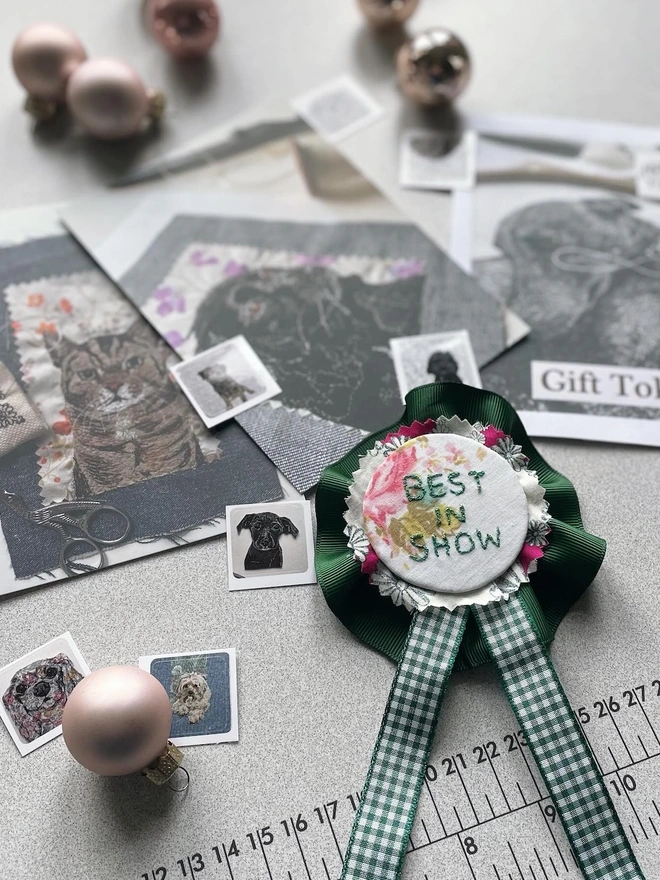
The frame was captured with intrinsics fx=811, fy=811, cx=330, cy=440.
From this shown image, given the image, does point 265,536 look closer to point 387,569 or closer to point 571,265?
point 387,569

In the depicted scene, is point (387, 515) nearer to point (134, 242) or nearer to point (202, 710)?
point (202, 710)

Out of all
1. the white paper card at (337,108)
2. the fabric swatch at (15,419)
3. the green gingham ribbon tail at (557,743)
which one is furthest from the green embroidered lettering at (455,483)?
the white paper card at (337,108)

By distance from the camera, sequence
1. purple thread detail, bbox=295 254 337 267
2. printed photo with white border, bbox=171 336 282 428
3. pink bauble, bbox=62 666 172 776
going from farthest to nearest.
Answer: purple thread detail, bbox=295 254 337 267 < printed photo with white border, bbox=171 336 282 428 < pink bauble, bbox=62 666 172 776

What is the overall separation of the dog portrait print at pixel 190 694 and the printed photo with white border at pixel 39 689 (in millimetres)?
89

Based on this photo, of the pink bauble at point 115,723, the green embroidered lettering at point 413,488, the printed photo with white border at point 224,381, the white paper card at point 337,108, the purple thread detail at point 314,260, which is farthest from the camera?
the white paper card at point 337,108

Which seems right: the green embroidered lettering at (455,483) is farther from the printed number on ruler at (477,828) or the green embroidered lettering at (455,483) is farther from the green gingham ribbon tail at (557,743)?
the printed number on ruler at (477,828)

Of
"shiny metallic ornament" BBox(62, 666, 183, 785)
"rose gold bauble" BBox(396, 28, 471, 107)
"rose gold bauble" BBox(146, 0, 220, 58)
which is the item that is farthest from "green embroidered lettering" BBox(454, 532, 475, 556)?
"rose gold bauble" BBox(146, 0, 220, 58)

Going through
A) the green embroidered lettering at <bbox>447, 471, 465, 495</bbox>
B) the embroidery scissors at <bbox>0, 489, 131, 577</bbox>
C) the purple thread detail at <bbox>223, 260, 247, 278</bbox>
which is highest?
the purple thread detail at <bbox>223, 260, 247, 278</bbox>

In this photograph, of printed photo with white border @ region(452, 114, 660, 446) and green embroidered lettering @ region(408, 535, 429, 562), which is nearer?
green embroidered lettering @ region(408, 535, 429, 562)

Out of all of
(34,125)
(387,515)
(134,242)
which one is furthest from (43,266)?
(387,515)

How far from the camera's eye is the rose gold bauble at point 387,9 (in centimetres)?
118

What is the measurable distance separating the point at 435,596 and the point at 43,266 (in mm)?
632

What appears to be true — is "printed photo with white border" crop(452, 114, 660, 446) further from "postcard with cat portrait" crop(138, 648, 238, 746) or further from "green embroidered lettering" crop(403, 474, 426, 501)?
"postcard with cat portrait" crop(138, 648, 238, 746)

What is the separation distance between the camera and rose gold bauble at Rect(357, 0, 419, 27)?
1.18 metres
